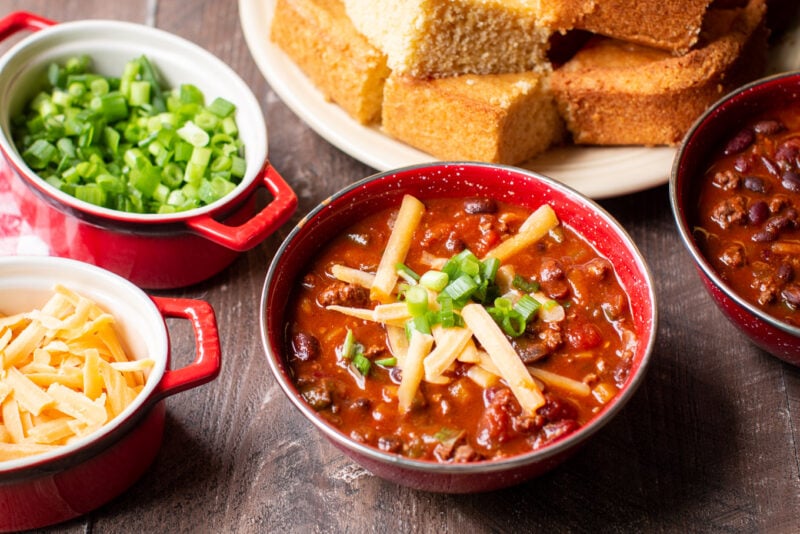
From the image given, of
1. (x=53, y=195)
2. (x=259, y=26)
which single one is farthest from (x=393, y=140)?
(x=53, y=195)

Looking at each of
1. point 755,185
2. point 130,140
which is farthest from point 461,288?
point 130,140

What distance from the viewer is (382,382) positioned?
2.73 metres

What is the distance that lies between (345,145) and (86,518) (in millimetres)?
A: 1630

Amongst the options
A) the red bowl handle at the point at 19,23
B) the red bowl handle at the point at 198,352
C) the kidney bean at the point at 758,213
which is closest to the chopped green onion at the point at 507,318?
the red bowl handle at the point at 198,352

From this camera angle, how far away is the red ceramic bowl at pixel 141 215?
318 cm

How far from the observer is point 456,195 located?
125 inches

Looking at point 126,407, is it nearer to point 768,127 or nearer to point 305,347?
point 305,347

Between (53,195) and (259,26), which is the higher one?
(259,26)

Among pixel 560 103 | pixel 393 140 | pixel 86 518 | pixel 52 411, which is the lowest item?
pixel 86 518

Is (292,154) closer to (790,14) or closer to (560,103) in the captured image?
(560,103)

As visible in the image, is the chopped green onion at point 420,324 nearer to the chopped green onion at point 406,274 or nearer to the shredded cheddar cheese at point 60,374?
the chopped green onion at point 406,274

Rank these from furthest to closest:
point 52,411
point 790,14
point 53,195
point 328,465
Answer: point 790,14 < point 53,195 < point 328,465 < point 52,411

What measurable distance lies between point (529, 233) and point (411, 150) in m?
0.84

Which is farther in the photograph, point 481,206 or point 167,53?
point 167,53
